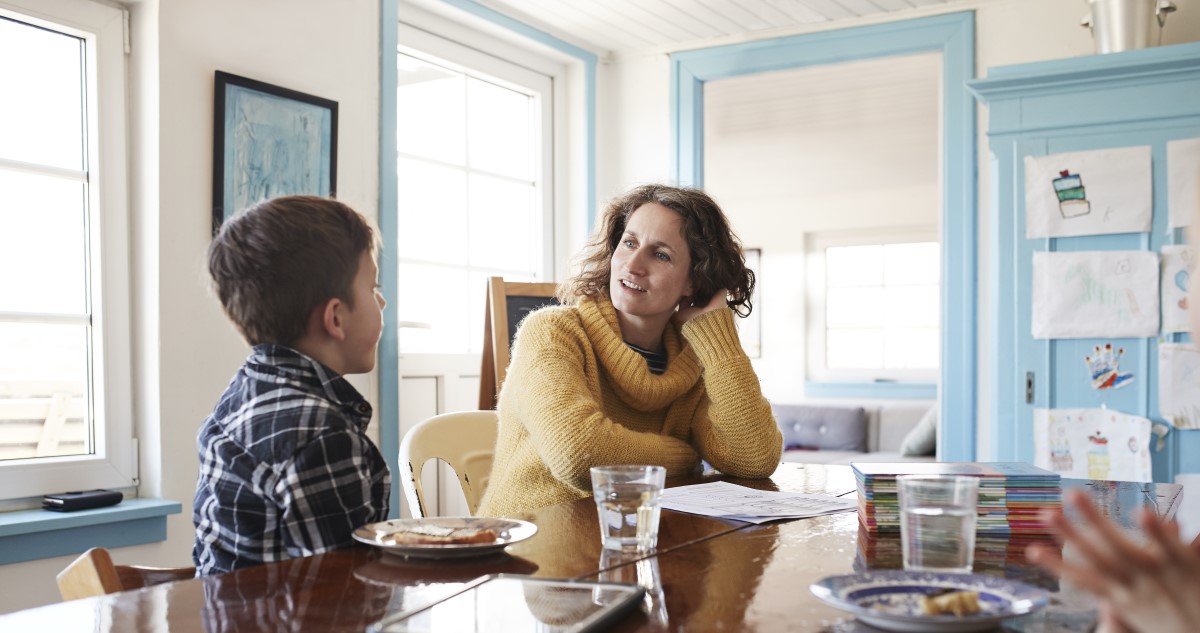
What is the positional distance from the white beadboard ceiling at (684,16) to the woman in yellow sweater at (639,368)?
1734 millimetres

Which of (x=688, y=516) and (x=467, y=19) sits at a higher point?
(x=467, y=19)

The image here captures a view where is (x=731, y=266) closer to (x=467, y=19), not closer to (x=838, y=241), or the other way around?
(x=467, y=19)

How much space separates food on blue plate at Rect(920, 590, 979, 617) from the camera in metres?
0.75

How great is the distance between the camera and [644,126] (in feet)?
14.0

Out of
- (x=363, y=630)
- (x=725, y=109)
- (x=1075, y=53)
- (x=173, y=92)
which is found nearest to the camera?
(x=363, y=630)

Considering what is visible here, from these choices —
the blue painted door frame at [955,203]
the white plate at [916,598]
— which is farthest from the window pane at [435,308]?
the white plate at [916,598]

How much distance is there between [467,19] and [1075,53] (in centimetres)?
209

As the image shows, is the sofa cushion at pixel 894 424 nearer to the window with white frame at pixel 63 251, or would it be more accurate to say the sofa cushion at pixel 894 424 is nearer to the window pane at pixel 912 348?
the window pane at pixel 912 348

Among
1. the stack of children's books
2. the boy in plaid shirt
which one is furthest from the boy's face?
the stack of children's books

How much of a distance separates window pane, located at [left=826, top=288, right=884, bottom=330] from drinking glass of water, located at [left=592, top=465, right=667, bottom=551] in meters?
6.84

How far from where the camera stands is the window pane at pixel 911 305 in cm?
741

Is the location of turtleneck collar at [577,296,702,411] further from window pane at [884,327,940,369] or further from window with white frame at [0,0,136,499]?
window pane at [884,327,940,369]

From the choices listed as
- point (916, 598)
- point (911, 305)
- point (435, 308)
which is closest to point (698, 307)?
point (916, 598)

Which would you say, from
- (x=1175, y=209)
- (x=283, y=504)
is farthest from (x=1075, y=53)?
(x=283, y=504)
